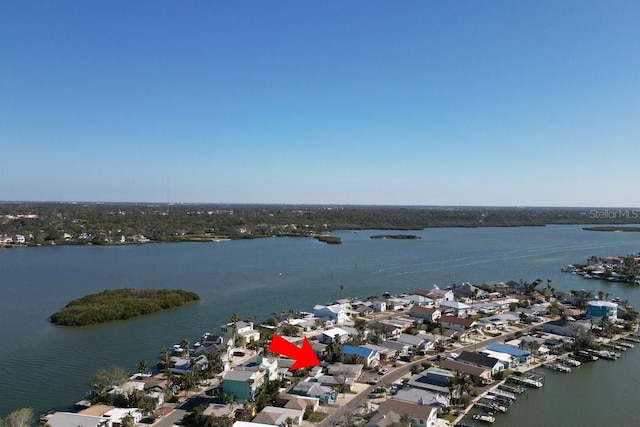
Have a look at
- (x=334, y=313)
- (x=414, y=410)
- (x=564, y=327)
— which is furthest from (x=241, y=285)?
(x=414, y=410)

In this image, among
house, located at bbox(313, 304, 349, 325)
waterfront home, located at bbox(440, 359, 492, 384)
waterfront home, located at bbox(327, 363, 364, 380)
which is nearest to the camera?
waterfront home, located at bbox(327, 363, 364, 380)

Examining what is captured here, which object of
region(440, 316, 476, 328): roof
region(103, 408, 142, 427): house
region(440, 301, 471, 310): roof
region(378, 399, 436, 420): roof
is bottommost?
region(103, 408, 142, 427): house

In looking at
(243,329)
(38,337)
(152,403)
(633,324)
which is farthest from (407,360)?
(38,337)

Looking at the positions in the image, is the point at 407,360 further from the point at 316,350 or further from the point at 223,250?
the point at 223,250

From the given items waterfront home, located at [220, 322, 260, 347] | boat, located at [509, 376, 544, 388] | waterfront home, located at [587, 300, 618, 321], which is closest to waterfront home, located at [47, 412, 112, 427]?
waterfront home, located at [220, 322, 260, 347]

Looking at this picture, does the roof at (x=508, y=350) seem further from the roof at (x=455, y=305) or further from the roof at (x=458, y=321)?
the roof at (x=455, y=305)

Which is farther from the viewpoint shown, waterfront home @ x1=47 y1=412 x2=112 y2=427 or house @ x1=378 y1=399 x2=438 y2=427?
house @ x1=378 y1=399 x2=438 y2=427

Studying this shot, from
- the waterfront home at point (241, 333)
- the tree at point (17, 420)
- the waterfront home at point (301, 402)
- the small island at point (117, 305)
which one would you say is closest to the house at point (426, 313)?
the waterfront home at point (241, 333)

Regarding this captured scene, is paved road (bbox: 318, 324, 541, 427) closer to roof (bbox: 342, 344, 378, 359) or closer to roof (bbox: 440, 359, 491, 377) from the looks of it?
roof (bbox: 342, 344, 378, 359)
